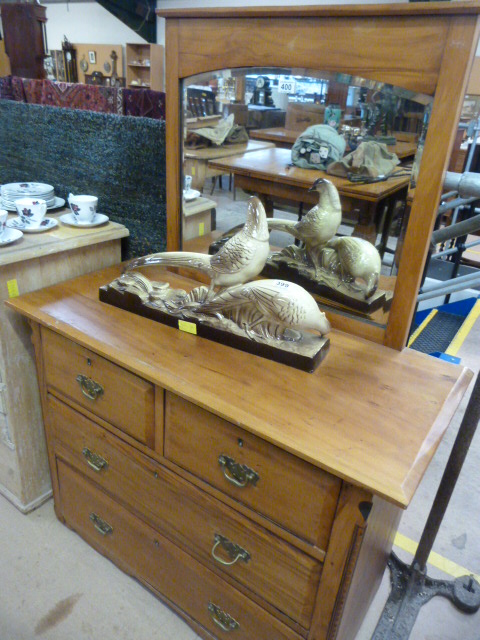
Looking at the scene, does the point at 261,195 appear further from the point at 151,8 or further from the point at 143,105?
the point at 151,8

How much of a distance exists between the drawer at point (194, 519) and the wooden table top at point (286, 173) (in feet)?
2.35

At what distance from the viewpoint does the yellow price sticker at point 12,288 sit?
4.10 feet

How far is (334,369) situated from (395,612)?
2.67 feet

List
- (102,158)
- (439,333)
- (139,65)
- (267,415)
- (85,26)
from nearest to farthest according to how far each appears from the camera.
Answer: (267,415)
(102,158)
(439,333)
(139,65)
(85,26)

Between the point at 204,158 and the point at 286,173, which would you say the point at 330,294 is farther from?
the point at 204,158

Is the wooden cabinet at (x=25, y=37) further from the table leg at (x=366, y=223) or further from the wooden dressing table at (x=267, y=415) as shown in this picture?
the table leg at (x=366, y=223)

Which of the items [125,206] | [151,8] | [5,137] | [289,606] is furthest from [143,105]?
[151,8]

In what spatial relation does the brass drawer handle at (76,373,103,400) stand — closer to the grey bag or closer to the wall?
the grey bag

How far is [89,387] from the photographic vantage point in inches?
44.5

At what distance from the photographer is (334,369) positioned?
3.17ft

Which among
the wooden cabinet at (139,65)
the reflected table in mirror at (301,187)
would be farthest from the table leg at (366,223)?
the wooden cabinet at (139,65)

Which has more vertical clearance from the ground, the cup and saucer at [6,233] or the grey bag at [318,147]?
the grey bag at [318,147]

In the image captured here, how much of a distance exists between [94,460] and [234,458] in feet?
1.67

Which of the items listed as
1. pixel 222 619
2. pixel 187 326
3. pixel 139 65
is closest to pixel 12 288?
pixel 187 326
